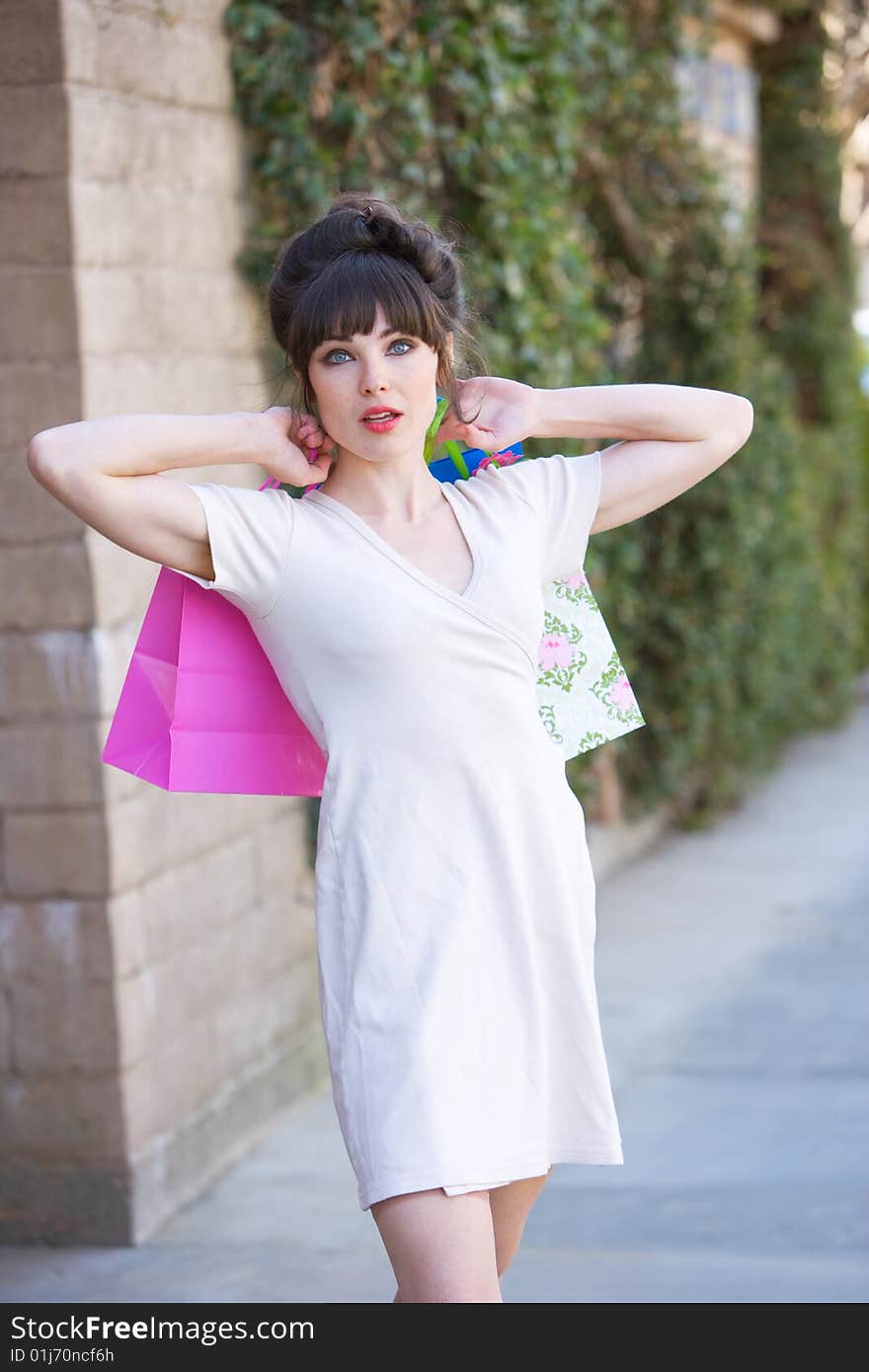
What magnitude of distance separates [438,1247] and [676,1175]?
1980 mm

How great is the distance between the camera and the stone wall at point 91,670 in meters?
3.58

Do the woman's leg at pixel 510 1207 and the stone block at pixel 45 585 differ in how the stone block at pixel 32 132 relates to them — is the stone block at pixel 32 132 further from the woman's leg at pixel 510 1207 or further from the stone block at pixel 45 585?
the woman's leg at pixel 510 1207

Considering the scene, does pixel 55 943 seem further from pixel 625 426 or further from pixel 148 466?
pixel 625 426

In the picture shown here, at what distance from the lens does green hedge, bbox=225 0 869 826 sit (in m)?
4.50

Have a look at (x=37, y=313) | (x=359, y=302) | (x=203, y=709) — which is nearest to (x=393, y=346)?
(x=359, y=302)

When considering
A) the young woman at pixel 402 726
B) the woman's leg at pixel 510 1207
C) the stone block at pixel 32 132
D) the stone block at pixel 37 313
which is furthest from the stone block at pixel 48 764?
the woman's leg at pixel 510 1207

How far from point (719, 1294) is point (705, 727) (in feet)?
13.4

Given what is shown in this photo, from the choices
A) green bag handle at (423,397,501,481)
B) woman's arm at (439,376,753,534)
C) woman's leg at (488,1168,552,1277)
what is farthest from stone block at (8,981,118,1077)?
woman's arm at (439,376,753,534)

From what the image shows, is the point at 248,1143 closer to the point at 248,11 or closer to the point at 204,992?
the point at 204,992

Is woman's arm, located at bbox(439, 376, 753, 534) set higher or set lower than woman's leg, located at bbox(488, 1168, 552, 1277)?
higher

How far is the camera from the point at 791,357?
9875 mm

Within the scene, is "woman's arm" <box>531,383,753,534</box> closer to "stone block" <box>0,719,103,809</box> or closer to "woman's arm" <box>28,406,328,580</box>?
"woman's arm" <box>28,406,328,580</box>

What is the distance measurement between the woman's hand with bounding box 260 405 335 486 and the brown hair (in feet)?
0.14
